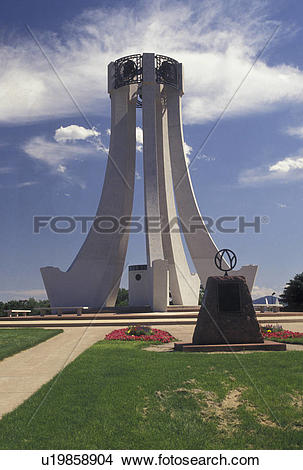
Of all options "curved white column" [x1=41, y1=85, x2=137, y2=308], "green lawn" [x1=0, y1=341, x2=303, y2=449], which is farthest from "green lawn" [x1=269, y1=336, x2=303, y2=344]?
"curved white column" [x1=41, y1=85, x2=137, y2=308]

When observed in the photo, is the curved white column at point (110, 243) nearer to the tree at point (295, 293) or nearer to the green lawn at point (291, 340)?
the tree at point (295, 293)

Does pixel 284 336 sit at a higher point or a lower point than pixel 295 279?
lower

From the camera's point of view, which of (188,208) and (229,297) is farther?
(188,208)

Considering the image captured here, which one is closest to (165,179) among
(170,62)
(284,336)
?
(170,62)

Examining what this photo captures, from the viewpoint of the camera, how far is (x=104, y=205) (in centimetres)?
2577

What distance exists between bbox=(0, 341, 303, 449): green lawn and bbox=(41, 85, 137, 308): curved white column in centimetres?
1771

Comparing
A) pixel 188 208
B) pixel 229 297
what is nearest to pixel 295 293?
pixel 188 208

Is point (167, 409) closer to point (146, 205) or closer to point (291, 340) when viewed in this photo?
point (291, 340)

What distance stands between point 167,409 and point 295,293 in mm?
24065

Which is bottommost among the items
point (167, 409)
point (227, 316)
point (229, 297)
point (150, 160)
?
point (167, 409)

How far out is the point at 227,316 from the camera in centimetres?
782

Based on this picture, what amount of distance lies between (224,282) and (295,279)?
20355mm
